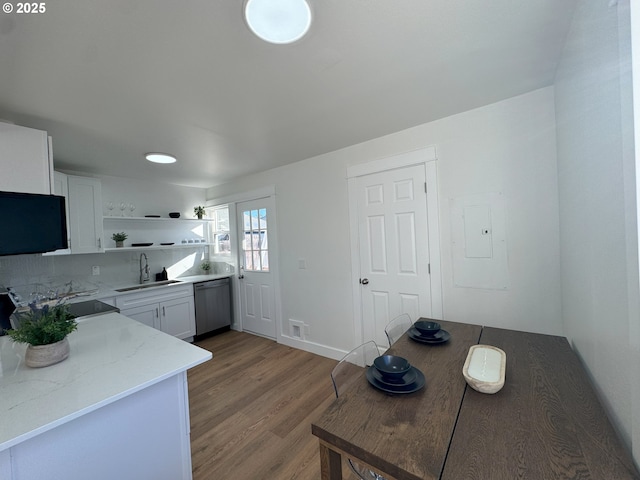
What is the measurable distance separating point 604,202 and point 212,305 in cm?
400

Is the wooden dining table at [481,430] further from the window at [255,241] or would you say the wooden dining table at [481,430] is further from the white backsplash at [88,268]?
the window at [255,241]

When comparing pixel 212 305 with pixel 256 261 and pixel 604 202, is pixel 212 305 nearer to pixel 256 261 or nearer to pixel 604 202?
pixel 256 261

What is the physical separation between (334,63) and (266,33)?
422 millimetres

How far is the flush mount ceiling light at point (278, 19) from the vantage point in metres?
1.00

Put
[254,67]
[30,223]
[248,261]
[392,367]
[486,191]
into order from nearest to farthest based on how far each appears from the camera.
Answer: [392,367] < [254,67] < [30,223] < [486,191] < [248,261]

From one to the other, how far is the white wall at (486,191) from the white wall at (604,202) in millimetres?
412

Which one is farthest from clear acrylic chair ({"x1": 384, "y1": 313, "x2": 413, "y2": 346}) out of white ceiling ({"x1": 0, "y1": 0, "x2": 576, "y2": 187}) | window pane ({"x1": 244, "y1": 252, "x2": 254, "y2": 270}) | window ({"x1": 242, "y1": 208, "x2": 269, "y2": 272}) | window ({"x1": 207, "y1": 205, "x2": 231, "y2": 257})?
window ({"x1": 207, "y1": 205, "x2": 231, "y2": 257})

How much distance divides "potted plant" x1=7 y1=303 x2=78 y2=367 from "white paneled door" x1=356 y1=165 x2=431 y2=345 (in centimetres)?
222

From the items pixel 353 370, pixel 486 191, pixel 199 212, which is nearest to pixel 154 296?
pixel 199 212

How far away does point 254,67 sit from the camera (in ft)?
4.55

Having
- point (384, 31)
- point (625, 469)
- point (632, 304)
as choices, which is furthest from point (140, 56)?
point (625, 469)

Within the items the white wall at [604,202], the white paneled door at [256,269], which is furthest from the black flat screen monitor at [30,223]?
the white wall at [604,202]

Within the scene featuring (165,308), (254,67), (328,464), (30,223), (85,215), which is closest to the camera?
(328,464)

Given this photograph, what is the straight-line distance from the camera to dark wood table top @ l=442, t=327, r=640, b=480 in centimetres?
68
